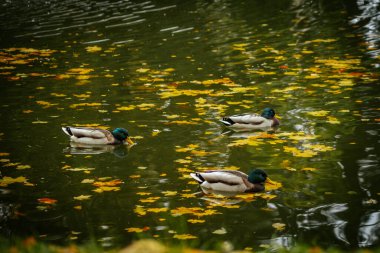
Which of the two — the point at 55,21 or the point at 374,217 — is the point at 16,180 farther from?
the point at 55,21

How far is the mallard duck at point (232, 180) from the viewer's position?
898 cm

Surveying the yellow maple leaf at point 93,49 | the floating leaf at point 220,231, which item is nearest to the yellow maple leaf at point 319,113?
the floating leaf at point 220,231


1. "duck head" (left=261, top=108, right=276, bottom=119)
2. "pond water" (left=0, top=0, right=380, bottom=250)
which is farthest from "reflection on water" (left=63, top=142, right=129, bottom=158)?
"duck head" (left=261, top=108, right=276, bottom=119)

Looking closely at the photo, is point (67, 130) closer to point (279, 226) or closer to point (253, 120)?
point (253, 120)

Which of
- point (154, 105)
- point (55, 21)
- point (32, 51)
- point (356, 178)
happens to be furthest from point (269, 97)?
point (55, 21)

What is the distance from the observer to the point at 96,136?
1127 cm

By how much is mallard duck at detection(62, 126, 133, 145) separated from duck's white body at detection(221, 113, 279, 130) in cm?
188

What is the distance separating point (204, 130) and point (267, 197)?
124 inches

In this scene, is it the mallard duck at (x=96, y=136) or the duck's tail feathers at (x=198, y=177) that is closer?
the duck's tail feathers at (x=198, y=177)

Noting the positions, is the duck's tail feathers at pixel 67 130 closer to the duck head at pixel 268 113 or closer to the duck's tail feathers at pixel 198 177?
the duck's tail feathers at pixel 198 177

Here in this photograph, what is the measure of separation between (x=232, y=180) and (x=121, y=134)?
9.28ft

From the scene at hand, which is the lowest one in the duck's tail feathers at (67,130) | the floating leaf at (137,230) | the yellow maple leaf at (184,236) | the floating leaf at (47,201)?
the yellow maple leaf at (184,236)

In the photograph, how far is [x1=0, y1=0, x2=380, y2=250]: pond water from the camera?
8.14 metres

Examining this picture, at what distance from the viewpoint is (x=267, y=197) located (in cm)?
892
